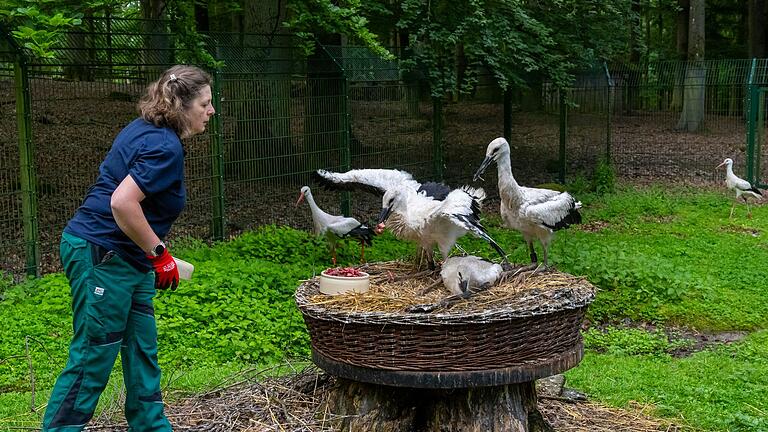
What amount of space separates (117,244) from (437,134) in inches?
410

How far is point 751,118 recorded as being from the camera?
53.4 feet

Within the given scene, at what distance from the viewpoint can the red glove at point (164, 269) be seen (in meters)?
4.29

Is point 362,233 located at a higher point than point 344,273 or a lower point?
lower

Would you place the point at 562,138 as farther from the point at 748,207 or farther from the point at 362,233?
the point at 362,233

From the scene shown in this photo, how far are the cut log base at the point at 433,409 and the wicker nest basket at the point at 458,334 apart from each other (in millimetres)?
429

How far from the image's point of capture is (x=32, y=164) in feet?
29.4

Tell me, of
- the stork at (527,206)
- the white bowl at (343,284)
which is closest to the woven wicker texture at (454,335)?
the white bowl at (343,284)

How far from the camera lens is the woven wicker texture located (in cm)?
445

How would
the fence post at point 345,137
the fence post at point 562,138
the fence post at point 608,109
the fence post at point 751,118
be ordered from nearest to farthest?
the fence post at point 345,137 → the fence post at point 751,118 → the fence post at point 562,138 → the fence post at point 608,109

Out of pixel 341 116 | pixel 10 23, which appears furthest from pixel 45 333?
pixel 341 116

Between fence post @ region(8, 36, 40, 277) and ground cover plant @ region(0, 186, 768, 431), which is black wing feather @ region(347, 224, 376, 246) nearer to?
ground cover plant @ region(0, 186, 768, 431)

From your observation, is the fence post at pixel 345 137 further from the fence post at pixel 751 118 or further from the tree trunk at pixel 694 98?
the tree trunk at pixel 694 98

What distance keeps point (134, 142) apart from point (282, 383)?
2.39 meters

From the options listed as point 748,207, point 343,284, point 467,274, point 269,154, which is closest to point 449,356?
point 467,274
